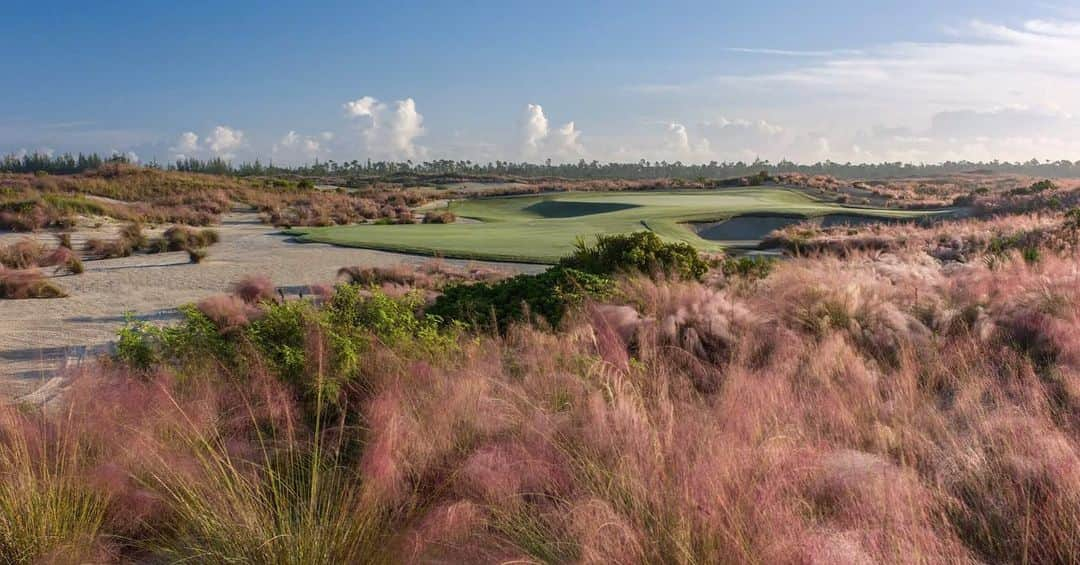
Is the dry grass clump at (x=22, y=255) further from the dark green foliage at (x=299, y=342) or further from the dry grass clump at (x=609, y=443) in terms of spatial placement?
the dry grass clump at (x=609, y=443)

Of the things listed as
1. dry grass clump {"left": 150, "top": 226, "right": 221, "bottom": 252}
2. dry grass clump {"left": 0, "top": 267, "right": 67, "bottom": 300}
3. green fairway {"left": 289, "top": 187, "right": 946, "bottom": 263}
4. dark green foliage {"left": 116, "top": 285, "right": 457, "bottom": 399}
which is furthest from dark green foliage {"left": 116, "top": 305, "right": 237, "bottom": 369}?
dry grass clump {"left": 150, "top": 226, "right": 221, "bottom": 252}

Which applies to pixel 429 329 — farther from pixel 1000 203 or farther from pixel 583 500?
pixel 1000 203

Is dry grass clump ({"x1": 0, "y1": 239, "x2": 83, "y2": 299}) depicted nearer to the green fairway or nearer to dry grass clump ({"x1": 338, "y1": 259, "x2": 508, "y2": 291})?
dry grass clump ({"x1": 338, "y1": 259, "x2": 508, "y2": 291})

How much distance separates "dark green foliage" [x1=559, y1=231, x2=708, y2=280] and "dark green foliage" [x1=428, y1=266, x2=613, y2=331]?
102cm

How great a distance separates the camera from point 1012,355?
232 inches

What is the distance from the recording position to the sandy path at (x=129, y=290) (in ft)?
27.2

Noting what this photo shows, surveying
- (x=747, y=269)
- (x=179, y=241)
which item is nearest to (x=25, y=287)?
(x=179, y=241)

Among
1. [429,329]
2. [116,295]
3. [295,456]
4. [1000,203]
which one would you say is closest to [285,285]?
[116,295]

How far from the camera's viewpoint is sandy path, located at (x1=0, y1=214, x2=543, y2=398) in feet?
27.2

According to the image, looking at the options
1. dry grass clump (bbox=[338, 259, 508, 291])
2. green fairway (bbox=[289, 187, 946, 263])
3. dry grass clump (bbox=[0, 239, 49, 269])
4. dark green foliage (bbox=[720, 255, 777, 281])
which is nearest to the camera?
dark green foliage (bbox=[720, 255, 777, 281])

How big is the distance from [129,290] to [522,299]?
8909 millimetres

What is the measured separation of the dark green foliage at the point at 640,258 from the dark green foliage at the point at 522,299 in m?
1.02

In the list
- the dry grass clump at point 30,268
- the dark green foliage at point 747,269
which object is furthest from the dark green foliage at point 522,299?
the dry grass clump at point 30,268

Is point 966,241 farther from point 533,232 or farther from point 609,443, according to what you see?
point 609,443
